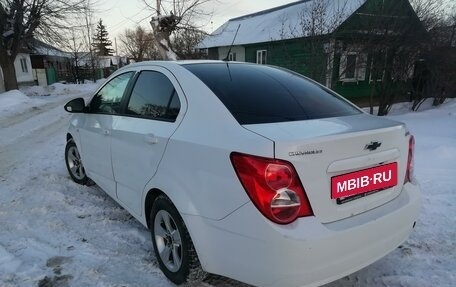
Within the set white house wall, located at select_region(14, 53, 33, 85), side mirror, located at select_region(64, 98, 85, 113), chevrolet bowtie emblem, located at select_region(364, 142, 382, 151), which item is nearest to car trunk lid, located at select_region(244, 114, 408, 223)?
chevrolet bowtie emblem, located at select_region(364, 142, 382, 151)

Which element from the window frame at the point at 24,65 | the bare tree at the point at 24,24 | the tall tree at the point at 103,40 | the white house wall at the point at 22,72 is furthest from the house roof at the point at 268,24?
the tall tree at the point at 103,40

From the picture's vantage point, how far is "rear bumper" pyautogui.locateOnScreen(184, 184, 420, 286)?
1979mm

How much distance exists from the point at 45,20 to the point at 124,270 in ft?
67.1

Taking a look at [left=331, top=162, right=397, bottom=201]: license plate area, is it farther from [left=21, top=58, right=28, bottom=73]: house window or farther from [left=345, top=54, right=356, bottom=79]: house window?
[left=21, top=58, right=28, bottom=73]: house window

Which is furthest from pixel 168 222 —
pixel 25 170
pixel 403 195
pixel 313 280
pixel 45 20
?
pixel 45 20

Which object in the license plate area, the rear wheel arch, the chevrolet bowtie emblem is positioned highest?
the chevrolet bowtie emblem

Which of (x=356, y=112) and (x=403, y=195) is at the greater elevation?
(x=356, y=112)

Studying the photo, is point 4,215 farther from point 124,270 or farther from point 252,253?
point 252,253

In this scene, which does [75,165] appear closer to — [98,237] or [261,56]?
[98,237]

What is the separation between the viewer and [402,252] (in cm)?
317

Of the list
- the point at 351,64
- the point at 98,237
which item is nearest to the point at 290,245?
the point at 98,237

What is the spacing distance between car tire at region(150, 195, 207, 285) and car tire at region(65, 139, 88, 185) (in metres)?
2.34

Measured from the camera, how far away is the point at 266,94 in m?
2.79

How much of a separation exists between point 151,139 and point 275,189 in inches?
47.8
